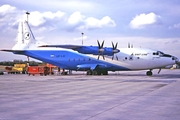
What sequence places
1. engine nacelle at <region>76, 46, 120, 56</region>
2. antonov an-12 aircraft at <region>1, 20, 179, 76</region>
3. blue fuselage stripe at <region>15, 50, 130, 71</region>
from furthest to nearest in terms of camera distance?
blue fuselage stripe at <region>15, 50, 130, 71</region> < engine nacelle at <region>76, 46, 120, 56</region> < antonov an-12 aircraft at <region>1, 20, 179, 76</region>

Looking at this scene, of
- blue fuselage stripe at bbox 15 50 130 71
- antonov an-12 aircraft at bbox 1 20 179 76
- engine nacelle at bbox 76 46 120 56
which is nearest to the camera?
antonov an-12 aircraft at bbox 1 20 179 76

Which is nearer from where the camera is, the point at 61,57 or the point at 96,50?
the point at 96,50

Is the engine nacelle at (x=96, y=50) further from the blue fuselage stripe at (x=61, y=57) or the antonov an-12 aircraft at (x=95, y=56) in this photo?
the blue fuselage stripe at (x=61, y=57)

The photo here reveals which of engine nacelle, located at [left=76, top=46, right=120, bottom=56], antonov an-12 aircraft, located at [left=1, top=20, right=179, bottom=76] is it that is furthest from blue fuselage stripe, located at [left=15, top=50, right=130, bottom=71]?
engine nacelle, located at [left=76, top=46, right=120, bottom=56]

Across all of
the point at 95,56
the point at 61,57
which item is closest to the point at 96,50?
the point at 95,56

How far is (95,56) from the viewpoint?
138 feet

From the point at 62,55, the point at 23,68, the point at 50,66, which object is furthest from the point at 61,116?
the point at 23,68

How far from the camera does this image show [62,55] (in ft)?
147

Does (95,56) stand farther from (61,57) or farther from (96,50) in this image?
(61,57)

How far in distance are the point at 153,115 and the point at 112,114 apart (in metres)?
1.26

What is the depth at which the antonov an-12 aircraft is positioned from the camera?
39375mm

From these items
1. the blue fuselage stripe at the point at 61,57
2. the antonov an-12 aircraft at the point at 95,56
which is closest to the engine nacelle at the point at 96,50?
the antonov an-12 aircraft at the point at 95,56

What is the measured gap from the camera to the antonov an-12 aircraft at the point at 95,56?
39375mm

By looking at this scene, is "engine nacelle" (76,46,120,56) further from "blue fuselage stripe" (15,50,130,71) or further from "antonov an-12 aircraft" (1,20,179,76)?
"blue fuselage stripe" (15,50,130,71)
